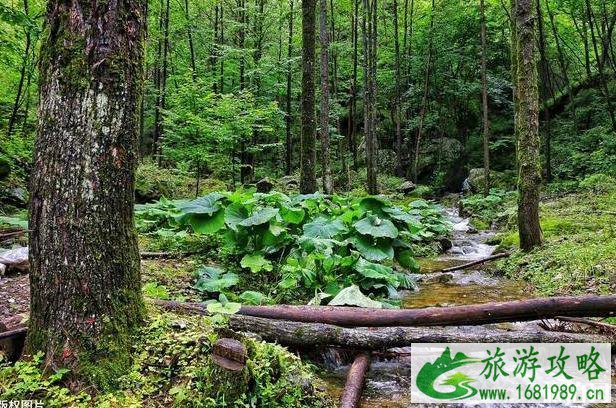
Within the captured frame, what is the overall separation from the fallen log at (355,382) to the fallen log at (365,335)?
113mm

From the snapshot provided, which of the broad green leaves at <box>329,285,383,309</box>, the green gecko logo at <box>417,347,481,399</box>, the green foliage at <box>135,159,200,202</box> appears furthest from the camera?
the green foliage at <box>135,159,200,202</box>

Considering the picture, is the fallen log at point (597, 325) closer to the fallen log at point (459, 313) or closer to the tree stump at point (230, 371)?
the fallen log at point (459, 313)

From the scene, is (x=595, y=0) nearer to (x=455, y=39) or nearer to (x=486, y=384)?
(x=455, y=39)

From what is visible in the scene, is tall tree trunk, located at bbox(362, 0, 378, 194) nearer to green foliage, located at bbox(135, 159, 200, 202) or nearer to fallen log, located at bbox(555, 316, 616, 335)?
green foliage, located at bbox(135, 159, 200, 202)

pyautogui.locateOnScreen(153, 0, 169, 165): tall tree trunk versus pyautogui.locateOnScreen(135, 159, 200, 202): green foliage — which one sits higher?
pyautogui.locateOnScreen(153, 0, 169, 165): tall tree trunk

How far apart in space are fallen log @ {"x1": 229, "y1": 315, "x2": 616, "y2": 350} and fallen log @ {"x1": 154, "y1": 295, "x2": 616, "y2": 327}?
8 cm

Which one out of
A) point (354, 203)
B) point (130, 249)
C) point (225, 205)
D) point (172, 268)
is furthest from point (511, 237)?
point (130, 249)

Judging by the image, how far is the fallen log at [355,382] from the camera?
2.82 meters

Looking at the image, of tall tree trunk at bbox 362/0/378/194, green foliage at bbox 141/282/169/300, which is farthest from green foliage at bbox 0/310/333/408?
tall tree trunk at bbox 362/0/378/194

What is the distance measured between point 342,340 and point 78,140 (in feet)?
7.45

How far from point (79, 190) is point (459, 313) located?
277 centimetres

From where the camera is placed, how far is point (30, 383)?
231 cm

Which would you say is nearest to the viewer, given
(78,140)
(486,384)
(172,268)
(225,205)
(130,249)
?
(78,140)

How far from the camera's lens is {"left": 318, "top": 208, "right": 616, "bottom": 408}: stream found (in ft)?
10.2
